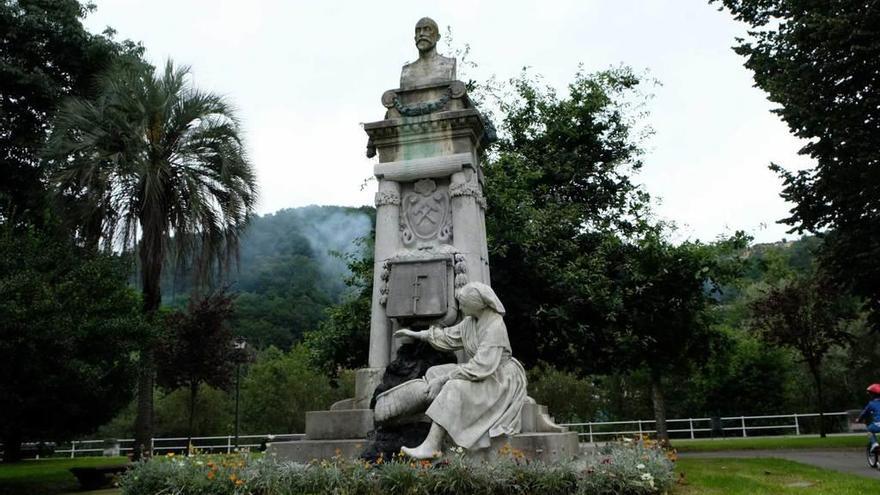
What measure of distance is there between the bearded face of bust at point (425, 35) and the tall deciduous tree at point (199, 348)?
17593 mm

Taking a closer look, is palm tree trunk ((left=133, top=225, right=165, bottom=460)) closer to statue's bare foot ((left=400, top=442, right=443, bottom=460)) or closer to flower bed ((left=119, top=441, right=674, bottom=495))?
flower bed ((left=119, top=441, right=674, bottom=495))

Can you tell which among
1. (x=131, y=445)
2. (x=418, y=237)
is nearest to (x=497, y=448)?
(x=418, y=237)

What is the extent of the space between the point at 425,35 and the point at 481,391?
18.6 ft

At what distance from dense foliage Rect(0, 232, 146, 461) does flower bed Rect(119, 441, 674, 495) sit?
523 centimetres

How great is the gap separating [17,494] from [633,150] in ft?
57.2

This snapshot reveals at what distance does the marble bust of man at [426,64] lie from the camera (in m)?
10.6

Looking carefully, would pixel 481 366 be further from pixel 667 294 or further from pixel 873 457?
pixel 667 294

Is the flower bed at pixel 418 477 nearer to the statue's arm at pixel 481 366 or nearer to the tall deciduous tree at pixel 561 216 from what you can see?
the statue's arm at pixel 481 366

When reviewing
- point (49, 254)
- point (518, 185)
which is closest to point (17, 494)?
point (49, 254)

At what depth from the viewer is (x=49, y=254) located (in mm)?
13359

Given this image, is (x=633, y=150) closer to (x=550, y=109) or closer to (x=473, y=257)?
(x=550, y=109)

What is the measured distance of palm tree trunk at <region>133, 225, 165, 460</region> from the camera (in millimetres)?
14695

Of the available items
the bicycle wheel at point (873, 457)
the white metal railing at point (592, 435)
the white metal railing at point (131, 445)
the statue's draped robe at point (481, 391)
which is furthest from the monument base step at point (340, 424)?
the white metal railing at point (131, 445)

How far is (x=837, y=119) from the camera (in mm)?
14773
